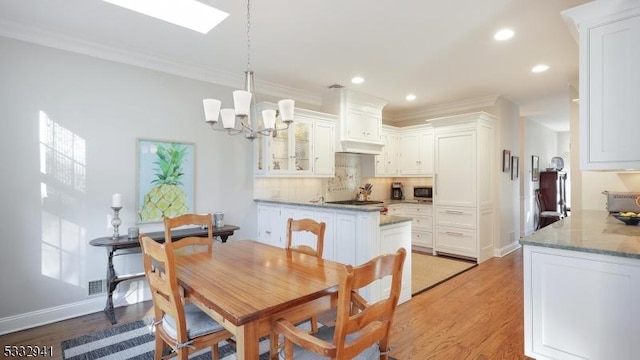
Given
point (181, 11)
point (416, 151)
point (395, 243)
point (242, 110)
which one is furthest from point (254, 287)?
point (416, 151)

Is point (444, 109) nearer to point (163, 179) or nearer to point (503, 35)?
point (503, 35)

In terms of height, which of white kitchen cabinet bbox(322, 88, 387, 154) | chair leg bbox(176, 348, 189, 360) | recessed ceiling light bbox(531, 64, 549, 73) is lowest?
chair leg bbox(176, 348, 189, 360)

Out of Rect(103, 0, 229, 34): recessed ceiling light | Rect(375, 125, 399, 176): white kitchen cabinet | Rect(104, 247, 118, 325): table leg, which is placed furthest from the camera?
Rect(375, 125, 399, 176): white kitchen cabinet

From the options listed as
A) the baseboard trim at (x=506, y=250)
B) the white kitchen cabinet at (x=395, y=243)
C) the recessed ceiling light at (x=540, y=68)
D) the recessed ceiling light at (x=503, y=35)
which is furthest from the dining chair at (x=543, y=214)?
the recessed ceiling light at (x=503, y=35)

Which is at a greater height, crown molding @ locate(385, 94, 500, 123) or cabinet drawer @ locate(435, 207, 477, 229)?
crown molding @ locate(385, 94, 500, 123)

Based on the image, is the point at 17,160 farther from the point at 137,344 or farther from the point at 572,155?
the point at 572,155

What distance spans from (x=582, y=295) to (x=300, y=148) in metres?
3.36

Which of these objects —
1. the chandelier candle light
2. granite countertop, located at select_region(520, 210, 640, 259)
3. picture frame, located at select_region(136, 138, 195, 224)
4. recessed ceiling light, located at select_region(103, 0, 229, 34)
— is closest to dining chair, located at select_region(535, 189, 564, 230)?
granite countertop, located at select_region(520, 210, 640, 259)

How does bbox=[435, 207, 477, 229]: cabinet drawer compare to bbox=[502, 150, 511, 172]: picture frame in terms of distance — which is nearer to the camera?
bbox=[435, 207, 477, 229]: cabinet drawer

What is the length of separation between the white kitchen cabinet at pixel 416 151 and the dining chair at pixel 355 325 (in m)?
4.58

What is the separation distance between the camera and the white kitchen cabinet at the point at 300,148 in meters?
4.18

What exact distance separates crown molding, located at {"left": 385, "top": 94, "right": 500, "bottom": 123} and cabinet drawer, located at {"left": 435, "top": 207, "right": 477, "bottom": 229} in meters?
1.78

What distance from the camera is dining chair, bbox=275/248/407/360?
4.06ft

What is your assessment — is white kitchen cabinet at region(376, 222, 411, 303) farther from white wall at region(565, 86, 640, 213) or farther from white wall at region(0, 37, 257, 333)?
white wall at region(0, 37, 257, 333)
